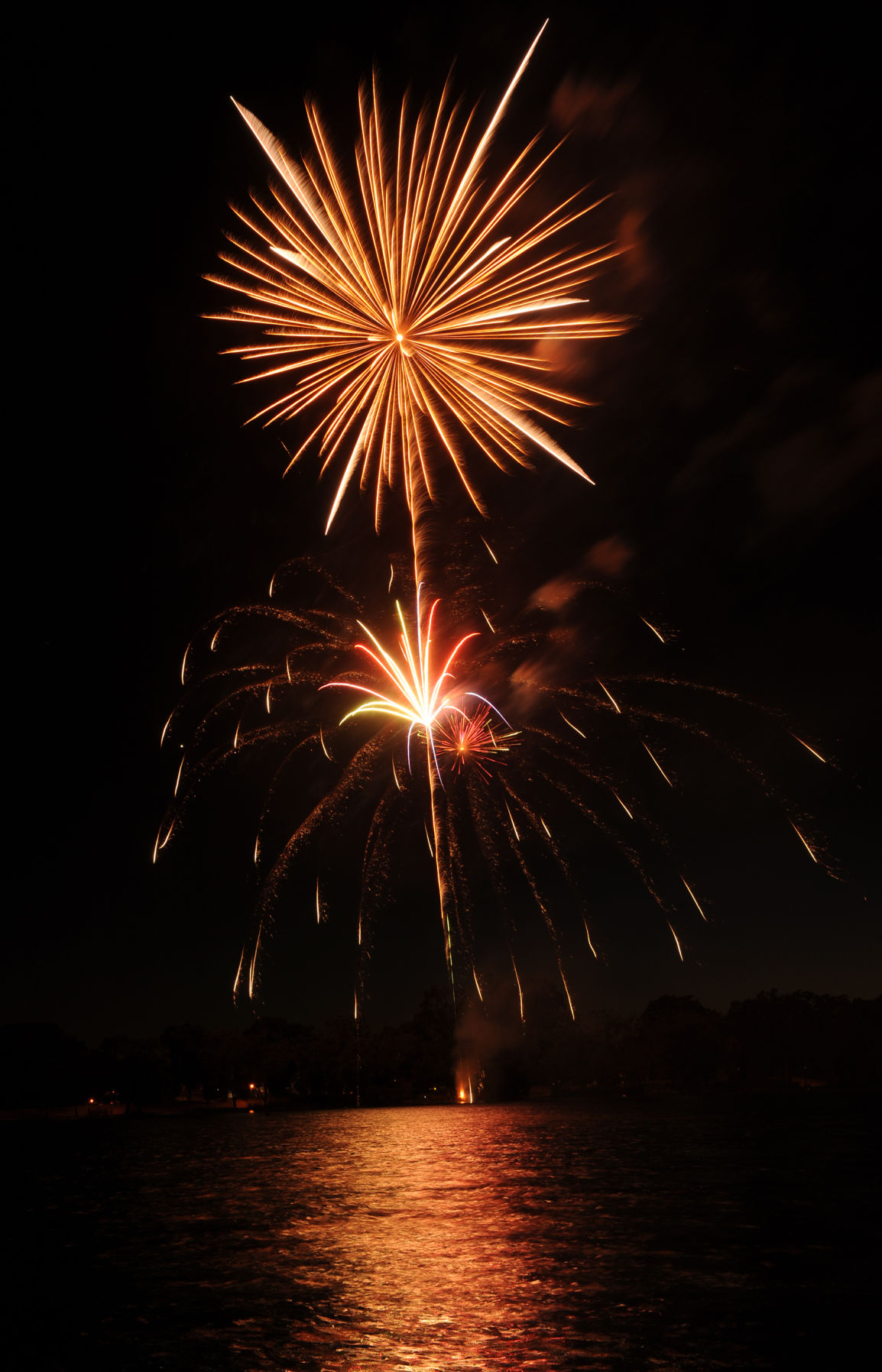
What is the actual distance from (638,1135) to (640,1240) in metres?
30.0

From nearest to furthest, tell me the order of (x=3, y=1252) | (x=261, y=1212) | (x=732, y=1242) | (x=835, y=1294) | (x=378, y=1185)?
1. (x=835, y=1294)
2. (x=732, y=1242)
3. (x=3, y=1252)
4. (x=261, y=1212)
5. (x=378, y=1185)

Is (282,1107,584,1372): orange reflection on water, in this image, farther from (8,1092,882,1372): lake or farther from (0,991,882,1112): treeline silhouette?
(0,991,882,1112): treeline silhouette

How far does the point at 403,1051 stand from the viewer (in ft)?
432

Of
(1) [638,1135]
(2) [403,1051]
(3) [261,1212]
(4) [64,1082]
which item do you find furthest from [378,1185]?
(4) [64,1082]

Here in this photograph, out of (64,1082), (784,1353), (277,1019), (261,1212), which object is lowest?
(784,1353)

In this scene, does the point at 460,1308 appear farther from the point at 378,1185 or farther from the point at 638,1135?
the point at 638,1135

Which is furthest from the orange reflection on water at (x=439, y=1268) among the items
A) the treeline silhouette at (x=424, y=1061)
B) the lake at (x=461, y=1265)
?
the treeline silhouette at (x=424, y=1061)

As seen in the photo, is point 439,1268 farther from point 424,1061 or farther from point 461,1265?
point 424,1061

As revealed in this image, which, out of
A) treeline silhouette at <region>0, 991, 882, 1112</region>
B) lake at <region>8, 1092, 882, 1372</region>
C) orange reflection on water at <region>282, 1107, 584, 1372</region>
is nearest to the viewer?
orange reflection on water at <region>282, 1107, 584, 1372</region>

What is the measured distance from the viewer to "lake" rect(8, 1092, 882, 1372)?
28.0ft

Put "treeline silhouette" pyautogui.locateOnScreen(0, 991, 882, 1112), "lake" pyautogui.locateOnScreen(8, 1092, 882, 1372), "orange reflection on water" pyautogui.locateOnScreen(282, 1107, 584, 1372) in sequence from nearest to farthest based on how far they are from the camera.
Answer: "orange reflection on water" pyautogui.locateOnScreen(282, 1107, 584, 1372) < "lake" pyautogui.locateOnScreen(8, 1092, 882, 1372) < "treeline silhouette" pyautogui.locateOnScreen(0, 991, 882, 1112)

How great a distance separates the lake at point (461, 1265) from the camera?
8.54 metres

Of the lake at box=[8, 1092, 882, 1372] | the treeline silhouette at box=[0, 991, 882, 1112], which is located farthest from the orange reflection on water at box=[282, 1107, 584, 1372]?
the treeline silhouette at box=[0, 991, 882, 1112]

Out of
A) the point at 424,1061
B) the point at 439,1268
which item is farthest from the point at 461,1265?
the point at 424,1061
